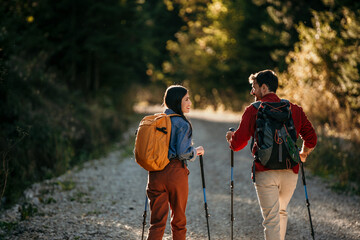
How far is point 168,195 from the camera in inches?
148

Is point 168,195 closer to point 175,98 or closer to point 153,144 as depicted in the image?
point 153,144

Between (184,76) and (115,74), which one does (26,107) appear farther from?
(184,76)

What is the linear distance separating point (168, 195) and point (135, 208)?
2.78 meters

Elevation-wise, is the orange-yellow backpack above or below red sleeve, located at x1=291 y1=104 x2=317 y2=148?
below

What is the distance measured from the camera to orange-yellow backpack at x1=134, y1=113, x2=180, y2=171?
3574mm

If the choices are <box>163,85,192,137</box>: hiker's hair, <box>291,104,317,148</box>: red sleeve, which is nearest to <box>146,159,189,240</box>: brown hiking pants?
<box>163,85,192,137</box>: hiker's hair

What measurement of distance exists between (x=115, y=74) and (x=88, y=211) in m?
11.9

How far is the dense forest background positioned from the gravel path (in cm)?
54

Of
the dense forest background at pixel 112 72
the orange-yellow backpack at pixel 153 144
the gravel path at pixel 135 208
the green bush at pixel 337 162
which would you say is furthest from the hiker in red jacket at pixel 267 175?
the green bush at pixel 337 162

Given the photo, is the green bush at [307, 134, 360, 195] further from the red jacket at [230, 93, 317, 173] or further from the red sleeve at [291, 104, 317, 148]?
the red jacket at [230, 93, 317, 173]

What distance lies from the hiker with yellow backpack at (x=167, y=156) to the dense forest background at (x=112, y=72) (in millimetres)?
2601

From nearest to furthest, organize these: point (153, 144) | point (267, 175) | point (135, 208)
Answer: point (153, 144), point (267, 175), point (135, 208)

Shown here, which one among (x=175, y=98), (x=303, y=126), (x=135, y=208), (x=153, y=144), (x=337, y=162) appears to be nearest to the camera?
(x=153, y=144)

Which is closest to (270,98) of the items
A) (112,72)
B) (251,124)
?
(251,124)
